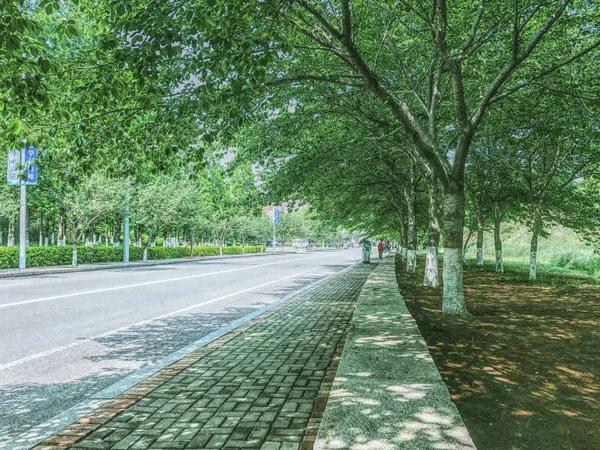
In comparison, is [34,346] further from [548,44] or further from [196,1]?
[548,44]

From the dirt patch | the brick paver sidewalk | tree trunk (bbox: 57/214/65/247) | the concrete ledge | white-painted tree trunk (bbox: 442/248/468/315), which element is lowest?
the brick paver sidewalk

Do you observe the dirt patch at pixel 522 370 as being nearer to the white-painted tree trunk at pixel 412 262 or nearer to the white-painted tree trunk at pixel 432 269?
the white-painted tree trunk at pixel 432 269

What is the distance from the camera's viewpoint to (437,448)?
2.77m

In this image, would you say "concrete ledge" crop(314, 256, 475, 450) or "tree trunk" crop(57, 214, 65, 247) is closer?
"concrete ledge" crop(314, 256, 475, 450)

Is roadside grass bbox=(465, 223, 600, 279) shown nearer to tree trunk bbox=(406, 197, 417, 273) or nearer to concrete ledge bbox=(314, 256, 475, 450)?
tree trunk bbox=(406, 197, 417, 273)

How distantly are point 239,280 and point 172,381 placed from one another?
13033 mm

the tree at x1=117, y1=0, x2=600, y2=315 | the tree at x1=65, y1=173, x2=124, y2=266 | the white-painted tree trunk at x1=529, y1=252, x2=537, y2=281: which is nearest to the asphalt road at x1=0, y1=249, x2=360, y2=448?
the tree at x1=117, y1=0, x2=600, y2=315

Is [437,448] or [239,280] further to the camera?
[239,280]

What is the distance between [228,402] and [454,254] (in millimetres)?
5772

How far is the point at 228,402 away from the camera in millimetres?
4297

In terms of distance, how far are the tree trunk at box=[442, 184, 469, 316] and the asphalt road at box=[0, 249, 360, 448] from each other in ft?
14.3

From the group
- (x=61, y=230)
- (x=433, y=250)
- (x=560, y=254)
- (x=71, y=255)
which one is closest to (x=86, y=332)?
(x=433, y=250)

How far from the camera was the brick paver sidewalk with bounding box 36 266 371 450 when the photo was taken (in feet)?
11.4

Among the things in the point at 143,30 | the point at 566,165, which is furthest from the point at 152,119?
the point at 566,165
